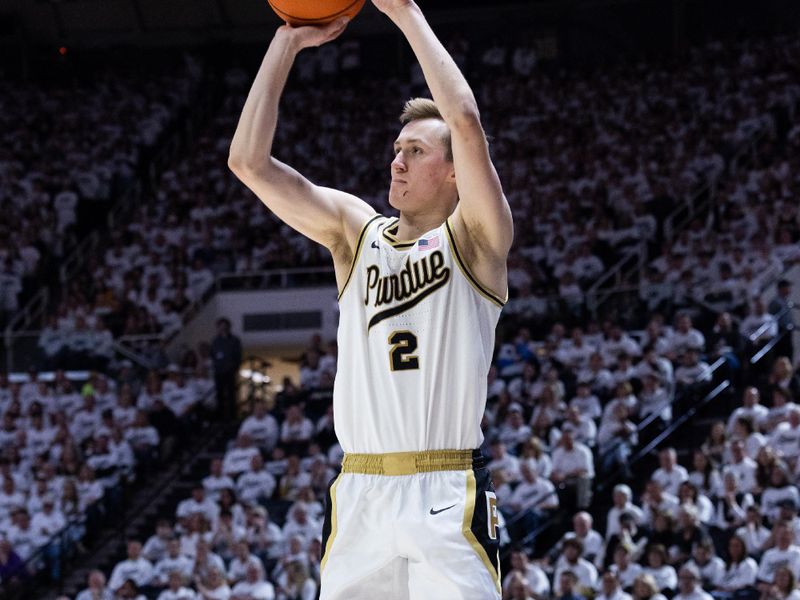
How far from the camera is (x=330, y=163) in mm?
22688

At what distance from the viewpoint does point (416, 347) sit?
13.5ft

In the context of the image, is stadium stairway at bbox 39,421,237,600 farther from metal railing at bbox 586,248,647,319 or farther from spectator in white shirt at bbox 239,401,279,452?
metal railing at bbox 586,248,647,319

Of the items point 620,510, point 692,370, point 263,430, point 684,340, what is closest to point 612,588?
point 620,510

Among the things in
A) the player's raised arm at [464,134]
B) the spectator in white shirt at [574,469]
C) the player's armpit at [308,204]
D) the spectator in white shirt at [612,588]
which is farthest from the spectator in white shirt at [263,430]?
the player's raised arm at [464,134]

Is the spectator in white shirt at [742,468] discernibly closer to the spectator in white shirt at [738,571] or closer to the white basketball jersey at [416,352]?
the spectator in white shirt at [738,571]

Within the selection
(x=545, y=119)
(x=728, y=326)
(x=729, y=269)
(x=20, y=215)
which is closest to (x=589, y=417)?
(x=728, y=326)

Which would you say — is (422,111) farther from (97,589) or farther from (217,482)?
(217,482)

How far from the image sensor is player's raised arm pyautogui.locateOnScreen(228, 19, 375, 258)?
4094 mm

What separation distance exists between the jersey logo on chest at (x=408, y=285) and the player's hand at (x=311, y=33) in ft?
2.44

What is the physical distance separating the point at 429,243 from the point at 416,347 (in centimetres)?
34

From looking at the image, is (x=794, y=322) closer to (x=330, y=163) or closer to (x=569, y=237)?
(x=569, y=237)

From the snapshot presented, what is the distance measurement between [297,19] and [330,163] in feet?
60.9

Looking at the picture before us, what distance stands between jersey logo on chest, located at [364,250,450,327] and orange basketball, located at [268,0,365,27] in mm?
801

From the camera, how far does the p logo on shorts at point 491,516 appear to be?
4066 mm
